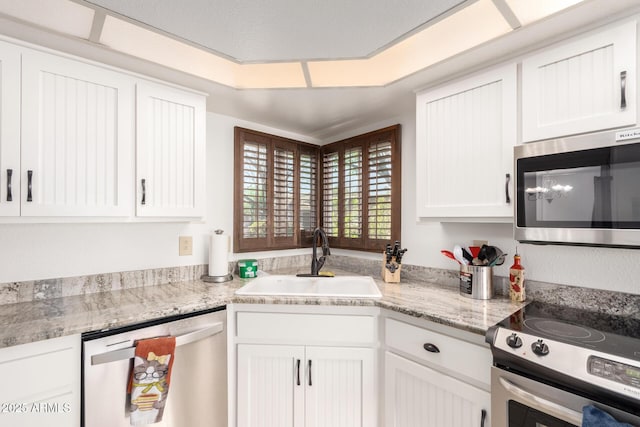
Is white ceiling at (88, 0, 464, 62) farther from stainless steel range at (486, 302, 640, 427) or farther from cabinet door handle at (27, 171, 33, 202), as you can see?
stainless steel range at (486, 302, 640, 427)

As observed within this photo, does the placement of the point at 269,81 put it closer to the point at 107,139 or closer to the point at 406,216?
the point at 107,139

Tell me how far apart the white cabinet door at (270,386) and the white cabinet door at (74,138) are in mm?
1050

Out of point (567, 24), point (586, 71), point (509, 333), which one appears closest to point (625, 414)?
point (509, 333)

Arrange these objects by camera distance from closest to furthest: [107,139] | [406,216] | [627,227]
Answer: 1. [627,227]
2. [107,139]
3. [406,216]

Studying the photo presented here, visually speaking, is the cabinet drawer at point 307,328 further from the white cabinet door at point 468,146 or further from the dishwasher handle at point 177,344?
the white cabinet door at point 468,146

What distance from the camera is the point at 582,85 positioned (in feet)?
3.91

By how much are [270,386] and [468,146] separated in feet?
5.46

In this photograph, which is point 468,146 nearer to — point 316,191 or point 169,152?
point 316,191

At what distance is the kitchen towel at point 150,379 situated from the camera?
126 cm

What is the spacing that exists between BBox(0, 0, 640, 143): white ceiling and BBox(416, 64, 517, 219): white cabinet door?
12cm

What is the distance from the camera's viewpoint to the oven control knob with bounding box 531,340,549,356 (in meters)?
1.00

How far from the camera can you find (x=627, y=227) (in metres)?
1.04

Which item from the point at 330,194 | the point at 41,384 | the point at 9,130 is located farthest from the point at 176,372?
the point at 330,194

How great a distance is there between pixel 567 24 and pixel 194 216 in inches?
79.6
